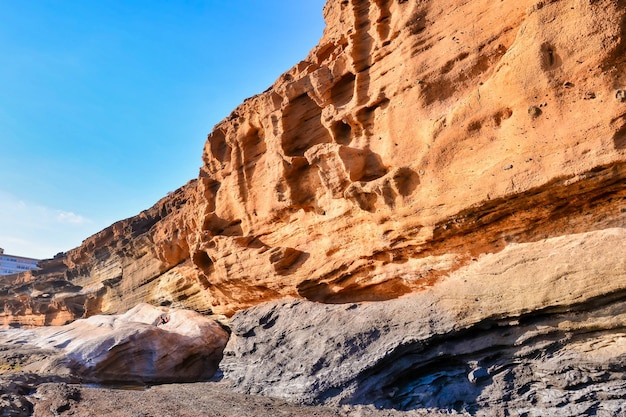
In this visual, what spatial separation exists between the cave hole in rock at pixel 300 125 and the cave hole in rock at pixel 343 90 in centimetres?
67

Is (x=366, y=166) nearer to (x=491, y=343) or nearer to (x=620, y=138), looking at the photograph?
(x=491, y=343)

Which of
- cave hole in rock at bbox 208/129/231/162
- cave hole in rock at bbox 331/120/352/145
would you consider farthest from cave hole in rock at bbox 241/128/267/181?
cave hole in rock at bbox 331/120/352/145

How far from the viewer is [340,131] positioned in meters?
9.79

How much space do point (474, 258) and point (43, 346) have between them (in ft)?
51.4

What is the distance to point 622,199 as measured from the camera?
5.85 meters

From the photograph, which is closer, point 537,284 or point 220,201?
point 537,284

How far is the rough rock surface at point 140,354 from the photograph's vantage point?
38.4 ft

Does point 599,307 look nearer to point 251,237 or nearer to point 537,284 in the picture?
point 537,284

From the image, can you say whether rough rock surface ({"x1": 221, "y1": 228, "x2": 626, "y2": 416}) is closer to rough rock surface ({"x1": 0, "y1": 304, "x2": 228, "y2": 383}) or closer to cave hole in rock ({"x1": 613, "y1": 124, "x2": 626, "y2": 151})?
cave hole in rock ({"x1": 613, "y1": 124, "x2": 626, "y2": 151})

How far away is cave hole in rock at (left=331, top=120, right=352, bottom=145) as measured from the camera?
973 cm

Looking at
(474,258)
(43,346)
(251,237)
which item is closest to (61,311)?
(43,346)

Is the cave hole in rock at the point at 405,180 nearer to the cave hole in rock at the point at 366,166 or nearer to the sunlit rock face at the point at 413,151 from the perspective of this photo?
the sunlit rock face at the point at 413,151

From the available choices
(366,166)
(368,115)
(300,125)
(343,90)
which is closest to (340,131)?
(368,115)

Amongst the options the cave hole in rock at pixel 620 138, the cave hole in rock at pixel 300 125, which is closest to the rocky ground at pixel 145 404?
the cave hole in rock at pixel 620 138
